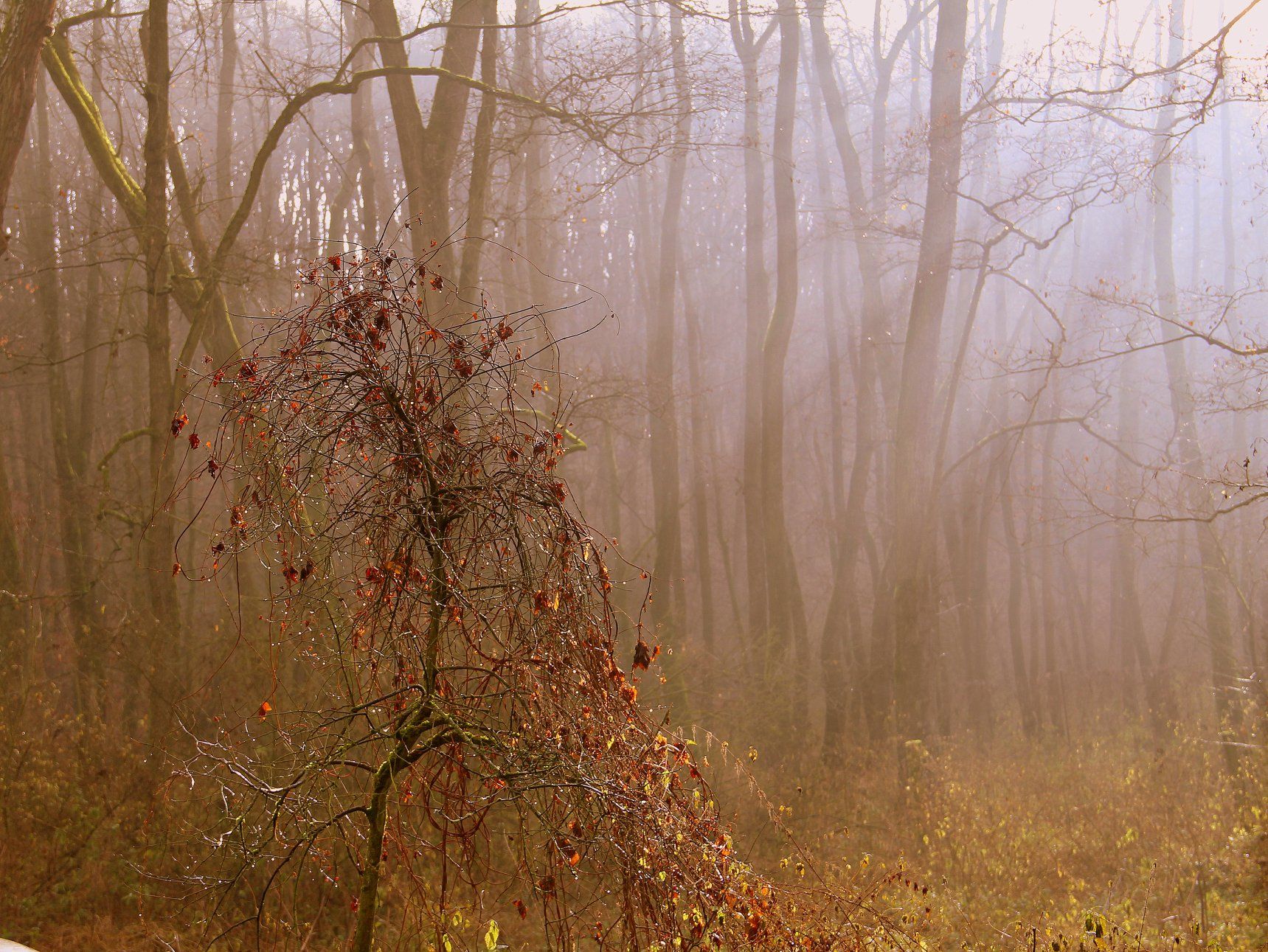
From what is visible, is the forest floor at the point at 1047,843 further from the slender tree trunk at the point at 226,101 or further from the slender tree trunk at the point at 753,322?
the slender tree trunk at the point at 226,101

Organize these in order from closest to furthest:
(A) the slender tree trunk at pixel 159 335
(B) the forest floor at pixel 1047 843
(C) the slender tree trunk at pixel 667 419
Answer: (B) the forest floor at pixel 1047 843 → (A) the slender tree trunk at pixel 159 335 → (C) the slender tree trunk at pixel 667 419

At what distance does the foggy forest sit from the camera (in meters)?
3.45

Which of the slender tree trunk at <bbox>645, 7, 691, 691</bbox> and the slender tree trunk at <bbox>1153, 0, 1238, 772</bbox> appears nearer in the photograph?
the slender tree trunk at <bbox>1153, 0, 1238, 772</bbox>

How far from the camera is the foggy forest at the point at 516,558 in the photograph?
3449mm

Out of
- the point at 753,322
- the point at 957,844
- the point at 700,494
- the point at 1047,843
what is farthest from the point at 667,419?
the point at 1047,843

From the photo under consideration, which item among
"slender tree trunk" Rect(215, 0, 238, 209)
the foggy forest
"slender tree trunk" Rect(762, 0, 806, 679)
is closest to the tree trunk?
the foggy forest

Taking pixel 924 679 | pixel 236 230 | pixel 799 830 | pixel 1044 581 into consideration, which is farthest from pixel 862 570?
pixel 236 230

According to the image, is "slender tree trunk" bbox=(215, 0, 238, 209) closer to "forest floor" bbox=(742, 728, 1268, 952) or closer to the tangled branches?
"forest floor" bbox=(742, 728, 1268, 952)

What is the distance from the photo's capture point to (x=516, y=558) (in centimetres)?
361

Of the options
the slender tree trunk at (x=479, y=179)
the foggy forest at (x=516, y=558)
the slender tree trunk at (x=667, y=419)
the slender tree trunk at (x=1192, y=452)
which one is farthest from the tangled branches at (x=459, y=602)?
the slender tree trunk at (x=667, y=419)

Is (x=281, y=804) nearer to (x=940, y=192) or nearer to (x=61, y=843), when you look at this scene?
(x=61, y=843)

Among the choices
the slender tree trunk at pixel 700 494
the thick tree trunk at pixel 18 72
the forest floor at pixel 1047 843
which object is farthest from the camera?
the slender tree trunk at pixel 700 494

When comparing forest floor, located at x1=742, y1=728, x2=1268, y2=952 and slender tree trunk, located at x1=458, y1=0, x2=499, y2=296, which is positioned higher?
slender tree trunk, located at x1=458, y1=0, x2=499, y2=296

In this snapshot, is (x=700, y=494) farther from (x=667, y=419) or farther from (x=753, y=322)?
(x=753, y=322)
